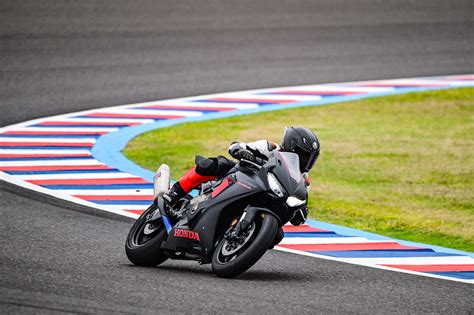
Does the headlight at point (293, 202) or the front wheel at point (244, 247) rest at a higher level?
the headlight at point (293, 202)

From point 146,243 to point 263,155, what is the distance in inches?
50.2

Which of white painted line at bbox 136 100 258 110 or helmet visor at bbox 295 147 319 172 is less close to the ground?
helmet visor at bbox 295 147 319 172

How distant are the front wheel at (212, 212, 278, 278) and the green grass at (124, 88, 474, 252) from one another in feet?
10.7

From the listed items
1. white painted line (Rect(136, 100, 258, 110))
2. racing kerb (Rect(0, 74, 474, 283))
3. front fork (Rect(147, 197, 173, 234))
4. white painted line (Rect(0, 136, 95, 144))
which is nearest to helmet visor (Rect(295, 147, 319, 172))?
front fork (Rect(147, 197, 173, 234))

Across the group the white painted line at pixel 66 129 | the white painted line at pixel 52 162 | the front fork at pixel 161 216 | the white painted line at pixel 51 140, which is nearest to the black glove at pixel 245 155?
the front fork at pixel 161 216

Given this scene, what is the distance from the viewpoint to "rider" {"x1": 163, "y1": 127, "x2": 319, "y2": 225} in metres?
9.09

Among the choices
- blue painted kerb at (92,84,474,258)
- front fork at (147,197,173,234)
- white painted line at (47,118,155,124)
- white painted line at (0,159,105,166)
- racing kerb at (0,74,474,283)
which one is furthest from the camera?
white painted line at (47,118,155,124)

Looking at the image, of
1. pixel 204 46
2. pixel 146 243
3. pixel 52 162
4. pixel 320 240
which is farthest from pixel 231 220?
pixel 204 46

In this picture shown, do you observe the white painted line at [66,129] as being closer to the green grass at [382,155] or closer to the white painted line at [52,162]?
the green grass at [382,155]

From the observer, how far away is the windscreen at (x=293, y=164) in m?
8.93

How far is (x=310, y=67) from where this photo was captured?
2181cm

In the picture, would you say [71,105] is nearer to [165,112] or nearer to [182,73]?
[165,112]

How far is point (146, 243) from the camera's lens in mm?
9375

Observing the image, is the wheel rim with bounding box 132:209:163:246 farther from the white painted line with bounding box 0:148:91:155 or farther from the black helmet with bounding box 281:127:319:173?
the white painted line with bounding box 0:148:91:155
